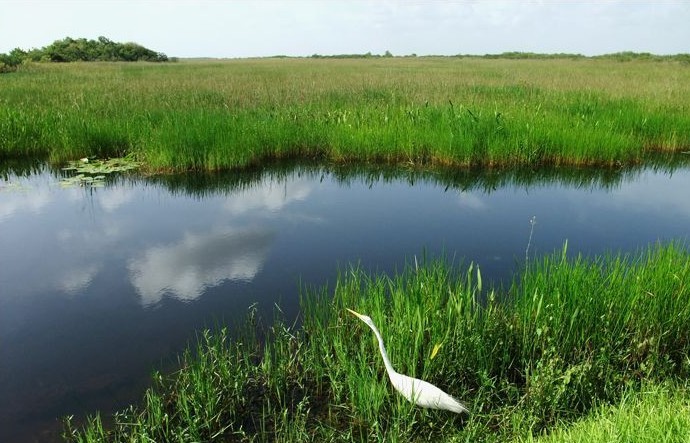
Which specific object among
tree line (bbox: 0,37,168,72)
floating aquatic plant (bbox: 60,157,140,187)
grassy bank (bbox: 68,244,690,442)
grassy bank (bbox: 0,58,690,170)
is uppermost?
tree line (bbox: 0,37,168,72)

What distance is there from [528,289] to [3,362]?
3792 millimetres

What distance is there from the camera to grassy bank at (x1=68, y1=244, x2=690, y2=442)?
268 centimetres

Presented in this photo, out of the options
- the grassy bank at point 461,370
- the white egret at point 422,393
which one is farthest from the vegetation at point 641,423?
the white egret at point 422,393

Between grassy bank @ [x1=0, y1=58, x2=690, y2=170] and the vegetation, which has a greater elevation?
grassy bank @ [x1=0, y1=58, x2=690, y2=170]

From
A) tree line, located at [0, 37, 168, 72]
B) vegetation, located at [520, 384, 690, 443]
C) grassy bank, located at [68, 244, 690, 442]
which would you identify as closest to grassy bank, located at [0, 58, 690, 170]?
grassy bank, located at [68, 244, 690, 442]

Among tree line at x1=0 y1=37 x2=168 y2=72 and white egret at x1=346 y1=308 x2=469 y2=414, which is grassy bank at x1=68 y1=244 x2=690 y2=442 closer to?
white egret at x1=346 y1=308 x2=469 y2=414

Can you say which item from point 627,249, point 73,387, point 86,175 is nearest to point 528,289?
point 627,249

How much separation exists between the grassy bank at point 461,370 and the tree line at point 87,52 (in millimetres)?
41360

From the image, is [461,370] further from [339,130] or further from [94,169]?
[94,169]

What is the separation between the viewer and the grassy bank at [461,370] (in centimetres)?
268

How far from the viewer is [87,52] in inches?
1816

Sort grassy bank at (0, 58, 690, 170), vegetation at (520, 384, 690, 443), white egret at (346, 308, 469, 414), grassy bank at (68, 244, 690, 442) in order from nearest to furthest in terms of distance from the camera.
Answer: vegetation at (520, 384, 690, 443) → white egret at (346, 308, 469, 414) → grassy bank at (68, 244, 690, 442) → grassy bank at (0, 58, 690, 170)

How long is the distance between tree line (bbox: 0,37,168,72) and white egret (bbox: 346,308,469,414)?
138 ft

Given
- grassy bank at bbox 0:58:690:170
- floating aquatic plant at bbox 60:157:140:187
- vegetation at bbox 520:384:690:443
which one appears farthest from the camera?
grassy bank at bbox 0:58:690:170
